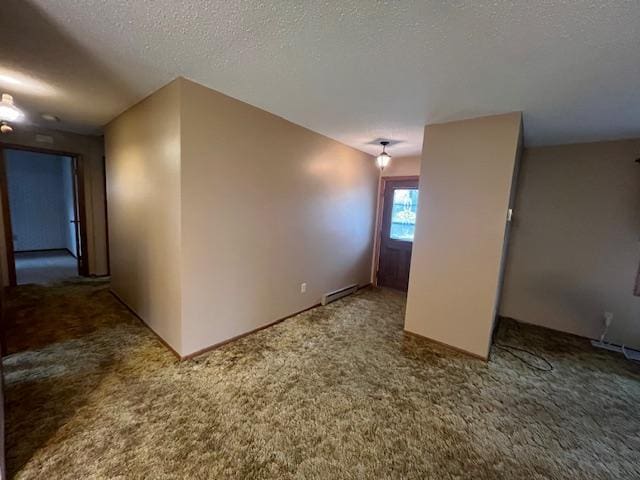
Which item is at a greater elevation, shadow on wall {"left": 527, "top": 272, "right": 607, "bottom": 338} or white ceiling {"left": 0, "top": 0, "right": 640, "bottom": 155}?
white ceiling {"left": 0, "top": 0, "right": 640, "bottom": 155}

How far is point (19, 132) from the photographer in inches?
156

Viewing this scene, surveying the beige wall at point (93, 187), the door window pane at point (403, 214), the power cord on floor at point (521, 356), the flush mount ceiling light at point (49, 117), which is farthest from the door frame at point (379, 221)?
the beige wall at point (93, 187)

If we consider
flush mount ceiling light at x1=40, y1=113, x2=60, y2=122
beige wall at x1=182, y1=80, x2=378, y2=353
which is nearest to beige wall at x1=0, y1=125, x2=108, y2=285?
flush mount ceiling light at x1=40, y1=113, x2=60, y2=122

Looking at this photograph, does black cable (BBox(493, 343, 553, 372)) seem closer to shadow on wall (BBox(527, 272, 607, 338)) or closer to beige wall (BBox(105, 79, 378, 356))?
shadow on wall (BBox(527, 272, 607, 338))

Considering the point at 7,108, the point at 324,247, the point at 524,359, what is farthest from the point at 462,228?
the point at 7,108

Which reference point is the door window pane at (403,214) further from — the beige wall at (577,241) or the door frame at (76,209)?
the door frame at (76,209)

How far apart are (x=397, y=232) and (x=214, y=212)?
3.40 m

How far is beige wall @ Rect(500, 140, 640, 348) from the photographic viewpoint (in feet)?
10.3

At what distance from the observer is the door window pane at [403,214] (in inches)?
184

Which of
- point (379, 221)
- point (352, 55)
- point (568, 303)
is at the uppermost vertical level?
point (352, 55)

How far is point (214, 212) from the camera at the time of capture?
98.4 inches

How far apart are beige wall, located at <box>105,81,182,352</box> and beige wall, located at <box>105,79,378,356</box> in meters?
0.01

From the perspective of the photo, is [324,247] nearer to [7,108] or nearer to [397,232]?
[397,232]

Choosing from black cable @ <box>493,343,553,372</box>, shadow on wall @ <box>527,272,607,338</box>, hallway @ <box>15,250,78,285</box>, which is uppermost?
shadow on wall @ <box>527,272,607,338</box>
